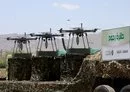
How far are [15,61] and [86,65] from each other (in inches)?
314

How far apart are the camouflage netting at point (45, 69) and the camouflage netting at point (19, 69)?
1.90 meters

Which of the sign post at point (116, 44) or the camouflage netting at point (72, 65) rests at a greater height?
the sign post at point (116, 44)

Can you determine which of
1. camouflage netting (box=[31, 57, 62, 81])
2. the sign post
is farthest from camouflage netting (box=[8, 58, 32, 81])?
the sign post

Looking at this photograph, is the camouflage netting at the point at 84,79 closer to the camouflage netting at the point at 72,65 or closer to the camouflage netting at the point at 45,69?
the camouflage netting at the point at 72,65

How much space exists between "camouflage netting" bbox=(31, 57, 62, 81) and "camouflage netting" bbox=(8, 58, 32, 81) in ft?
6.23

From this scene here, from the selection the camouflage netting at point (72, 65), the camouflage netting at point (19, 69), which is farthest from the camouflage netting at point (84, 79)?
the camouflage netting at point (19, 69)

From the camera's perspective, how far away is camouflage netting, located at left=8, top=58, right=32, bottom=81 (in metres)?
28.0

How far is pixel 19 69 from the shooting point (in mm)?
28078

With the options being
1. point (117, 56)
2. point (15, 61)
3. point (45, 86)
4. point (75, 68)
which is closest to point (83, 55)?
point (75, 68)

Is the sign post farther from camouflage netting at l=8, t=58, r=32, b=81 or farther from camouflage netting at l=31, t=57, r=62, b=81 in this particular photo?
camouflage netting at l=8, t=58, r=32, b=81

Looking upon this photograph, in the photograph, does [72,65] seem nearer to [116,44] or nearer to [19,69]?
[116,44]

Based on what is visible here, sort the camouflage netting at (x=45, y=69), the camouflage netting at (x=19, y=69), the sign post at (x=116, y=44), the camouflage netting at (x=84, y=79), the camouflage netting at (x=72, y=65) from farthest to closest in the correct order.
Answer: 1. the camouflage netting at (x=19, y=69)
2. the camouflage netting at (x=45, y=69)
3. the camouflage netting at (x=72, y=65)
4. the camouflage netting at (x=84, y=79)
5. the sign post at (x=116, y=44)

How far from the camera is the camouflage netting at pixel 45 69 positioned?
25.7m

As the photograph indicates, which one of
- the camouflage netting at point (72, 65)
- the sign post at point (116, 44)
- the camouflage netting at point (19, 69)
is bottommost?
the camouflage netting at point (19, 69)
